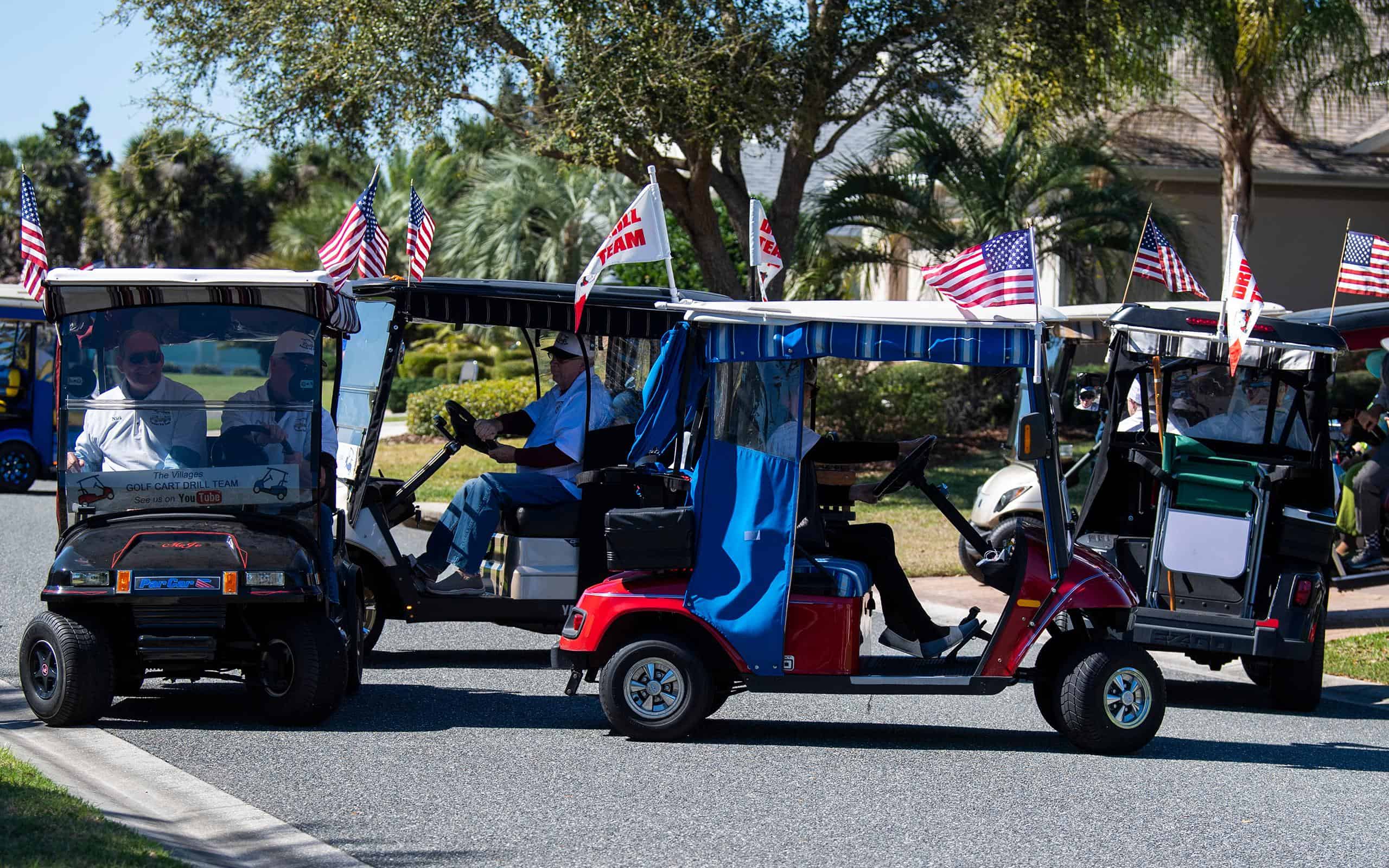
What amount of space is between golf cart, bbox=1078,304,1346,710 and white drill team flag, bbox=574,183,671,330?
8.80ft

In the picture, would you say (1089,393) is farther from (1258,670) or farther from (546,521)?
(546,521)

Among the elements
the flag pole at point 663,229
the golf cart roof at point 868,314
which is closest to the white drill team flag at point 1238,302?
the golf cart roof at point 868,314

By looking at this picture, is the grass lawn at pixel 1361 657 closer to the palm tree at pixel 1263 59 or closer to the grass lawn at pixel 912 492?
the grass lawn at pixel 912 492

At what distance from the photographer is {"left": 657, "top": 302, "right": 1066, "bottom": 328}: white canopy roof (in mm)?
6480

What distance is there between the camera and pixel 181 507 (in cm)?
716

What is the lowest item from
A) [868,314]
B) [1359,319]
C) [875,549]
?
[875,549]

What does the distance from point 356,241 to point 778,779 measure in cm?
402

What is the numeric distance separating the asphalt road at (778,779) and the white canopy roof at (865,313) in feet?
6.27

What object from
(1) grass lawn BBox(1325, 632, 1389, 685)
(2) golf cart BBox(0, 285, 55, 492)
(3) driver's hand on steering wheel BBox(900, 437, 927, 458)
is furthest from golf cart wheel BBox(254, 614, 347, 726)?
(2) golf cart BBox(0, 285, 55, 492)

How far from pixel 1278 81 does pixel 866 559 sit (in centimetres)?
1597

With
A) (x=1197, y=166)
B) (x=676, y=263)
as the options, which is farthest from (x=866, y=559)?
(x=676, y=263)

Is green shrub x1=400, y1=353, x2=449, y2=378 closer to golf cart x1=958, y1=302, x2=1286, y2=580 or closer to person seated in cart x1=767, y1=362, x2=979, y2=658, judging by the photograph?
golf cart x1=958, y1=302, x2=1286, y2=580

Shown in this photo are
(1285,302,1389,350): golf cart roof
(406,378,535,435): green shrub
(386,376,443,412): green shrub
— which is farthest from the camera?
(386,376,443,412): green shrub

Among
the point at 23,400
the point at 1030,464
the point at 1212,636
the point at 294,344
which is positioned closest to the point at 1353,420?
the point at 1212,636
